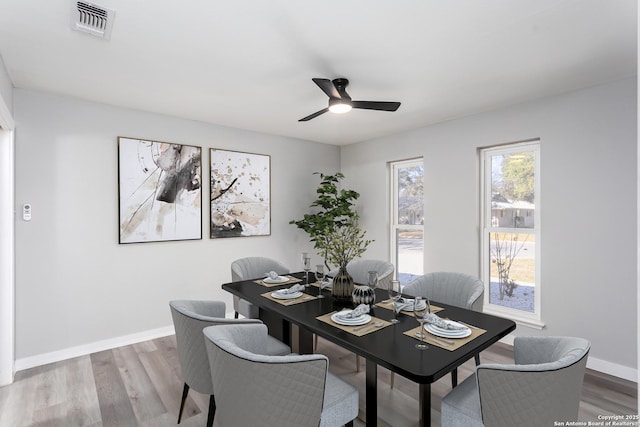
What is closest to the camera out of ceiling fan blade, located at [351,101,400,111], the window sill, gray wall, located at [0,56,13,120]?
gray wall, located at [0,56,13,120]

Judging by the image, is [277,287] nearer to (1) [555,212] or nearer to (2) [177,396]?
(2) [177,396]

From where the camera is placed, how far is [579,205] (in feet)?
9.71

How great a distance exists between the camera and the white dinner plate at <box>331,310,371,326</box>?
1878mm

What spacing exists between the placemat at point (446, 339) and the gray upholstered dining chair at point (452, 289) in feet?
2.03

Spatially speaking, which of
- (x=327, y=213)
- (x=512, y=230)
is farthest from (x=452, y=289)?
(x=327, y=213)

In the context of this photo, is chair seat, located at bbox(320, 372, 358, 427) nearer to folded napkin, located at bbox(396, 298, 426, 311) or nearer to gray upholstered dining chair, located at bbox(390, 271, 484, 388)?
folded napkin, located at bbox(396, 298, 426, 311)

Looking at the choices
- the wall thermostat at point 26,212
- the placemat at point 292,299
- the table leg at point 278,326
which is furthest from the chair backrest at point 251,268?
the wall thermostat at point 26,212

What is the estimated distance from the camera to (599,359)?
2850mm

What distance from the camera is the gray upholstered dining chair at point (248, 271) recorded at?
3062 millimetres

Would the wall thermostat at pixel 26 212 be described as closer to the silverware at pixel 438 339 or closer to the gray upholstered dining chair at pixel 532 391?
the silverware at pixel 438 339

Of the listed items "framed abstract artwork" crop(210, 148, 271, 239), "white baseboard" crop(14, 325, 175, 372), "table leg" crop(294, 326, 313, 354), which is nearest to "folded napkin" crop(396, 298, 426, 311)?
"table leg" crop(294, 326, 313, 354)

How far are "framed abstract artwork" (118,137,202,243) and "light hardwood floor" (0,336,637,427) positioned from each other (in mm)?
1231

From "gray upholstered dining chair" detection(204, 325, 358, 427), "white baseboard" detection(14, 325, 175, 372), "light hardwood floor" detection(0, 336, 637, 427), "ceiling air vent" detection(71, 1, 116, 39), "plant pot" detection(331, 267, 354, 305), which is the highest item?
"ceiling air vent" detection(71, 1, 116, 39)

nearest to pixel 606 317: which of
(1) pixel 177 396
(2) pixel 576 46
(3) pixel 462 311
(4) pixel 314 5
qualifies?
(3) pixel 462 311
